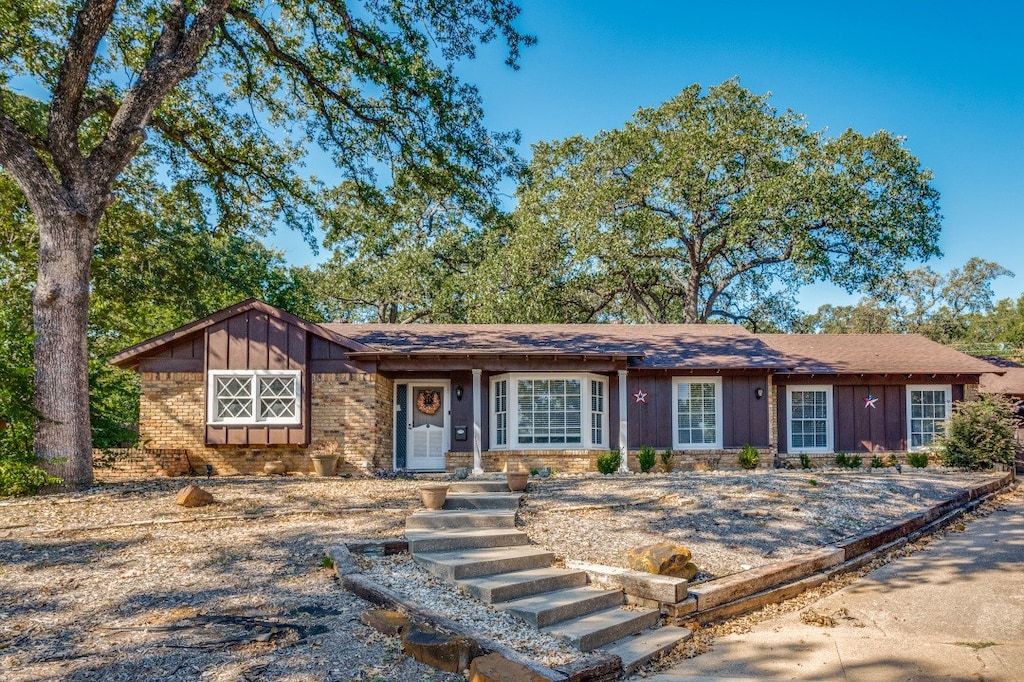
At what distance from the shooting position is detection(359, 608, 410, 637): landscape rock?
4.66m

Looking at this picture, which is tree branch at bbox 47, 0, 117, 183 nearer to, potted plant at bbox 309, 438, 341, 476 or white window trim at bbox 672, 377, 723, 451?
potted plant at bbox 309, 438, 341, 476

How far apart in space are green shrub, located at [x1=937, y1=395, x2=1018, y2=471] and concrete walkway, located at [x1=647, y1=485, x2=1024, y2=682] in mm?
7698

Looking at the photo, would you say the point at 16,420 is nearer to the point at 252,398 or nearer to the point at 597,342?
the point at 252,398

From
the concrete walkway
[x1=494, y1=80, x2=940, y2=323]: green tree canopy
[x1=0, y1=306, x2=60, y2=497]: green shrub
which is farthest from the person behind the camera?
[x1=494, y1=80, x2=940, y2=323]: green tree canopy

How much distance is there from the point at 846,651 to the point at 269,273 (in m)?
21.4

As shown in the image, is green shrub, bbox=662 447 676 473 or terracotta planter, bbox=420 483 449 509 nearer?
terracotta planter, bbox=420 483 449 509

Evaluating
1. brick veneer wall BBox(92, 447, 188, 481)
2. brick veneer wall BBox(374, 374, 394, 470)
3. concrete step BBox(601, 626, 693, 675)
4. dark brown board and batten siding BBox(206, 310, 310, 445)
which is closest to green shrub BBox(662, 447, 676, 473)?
brick veneer wall BBox(374, 374, 394, 470)

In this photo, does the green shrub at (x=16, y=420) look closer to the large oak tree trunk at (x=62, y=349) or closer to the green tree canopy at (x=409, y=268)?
the large oak tree trunk at (x=62, y=349)

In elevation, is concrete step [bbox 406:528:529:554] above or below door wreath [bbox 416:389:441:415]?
below

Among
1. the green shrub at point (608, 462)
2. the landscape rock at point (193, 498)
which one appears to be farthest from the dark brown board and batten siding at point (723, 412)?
the landscape rock at point (193, 498)

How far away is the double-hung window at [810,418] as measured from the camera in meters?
15.9

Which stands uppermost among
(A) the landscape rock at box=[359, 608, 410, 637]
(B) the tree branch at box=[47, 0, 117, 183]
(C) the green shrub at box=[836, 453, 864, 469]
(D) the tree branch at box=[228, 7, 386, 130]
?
(D) the tree branch at box=[228, 7, 386, 130]

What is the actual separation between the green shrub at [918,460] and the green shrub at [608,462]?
6.94 m

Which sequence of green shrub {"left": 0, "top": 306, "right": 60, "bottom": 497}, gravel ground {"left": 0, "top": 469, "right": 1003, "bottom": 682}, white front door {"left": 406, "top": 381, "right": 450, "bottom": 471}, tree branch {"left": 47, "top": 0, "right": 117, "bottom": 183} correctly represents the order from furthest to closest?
1. white front door {"left": 406, "top": 381, "right": 450, "bottom": 471}
2. tree branch {"left": 47, "top": 0, "right": 117, "bottom": 183}
3. green shrub {"left": 0, "top": 306, "right": 60, "bottom": 497}
4. gravel ground {"left": 0, "top": 469, "right": 1003, "bottom": 682}
